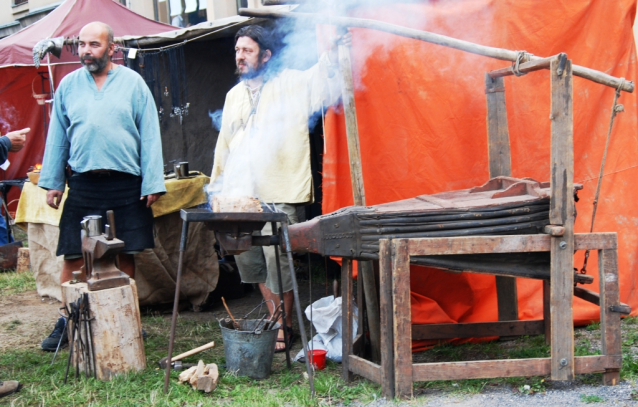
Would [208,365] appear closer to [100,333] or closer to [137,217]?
[100,333]

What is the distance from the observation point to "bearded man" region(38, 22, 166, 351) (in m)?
3.86

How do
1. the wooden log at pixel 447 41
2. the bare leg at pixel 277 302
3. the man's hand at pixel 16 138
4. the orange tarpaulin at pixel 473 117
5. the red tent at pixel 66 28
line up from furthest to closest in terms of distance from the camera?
1. the red tent at pixel 66 28
2. the bare leg at pixel 277 302
3. the orange tarpaulin at pixel 473 117
4. the man's hand at pixel 16 138
5. the wooden log at pixel 447 41

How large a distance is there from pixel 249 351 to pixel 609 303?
6.21ft

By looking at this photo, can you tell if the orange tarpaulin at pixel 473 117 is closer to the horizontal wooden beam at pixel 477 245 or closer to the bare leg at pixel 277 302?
the bare leg at pixel 277 302

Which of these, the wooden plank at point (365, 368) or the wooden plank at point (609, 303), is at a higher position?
the wooden plank at point (609, 303)

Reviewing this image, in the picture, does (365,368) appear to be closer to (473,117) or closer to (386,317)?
(386,317)

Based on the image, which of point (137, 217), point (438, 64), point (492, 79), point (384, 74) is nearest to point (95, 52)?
point (137, 217)

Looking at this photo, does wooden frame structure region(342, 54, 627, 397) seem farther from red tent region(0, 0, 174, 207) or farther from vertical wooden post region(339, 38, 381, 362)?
red tent region(0, 0, 174, 207)

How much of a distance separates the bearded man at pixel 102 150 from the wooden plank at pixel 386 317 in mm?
1687

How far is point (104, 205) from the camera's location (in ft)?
12.9

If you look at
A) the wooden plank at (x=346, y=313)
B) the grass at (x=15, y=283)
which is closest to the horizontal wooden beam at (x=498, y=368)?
the wooden plank at (x=346, y=313)

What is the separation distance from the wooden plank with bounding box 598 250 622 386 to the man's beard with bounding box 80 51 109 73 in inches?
122

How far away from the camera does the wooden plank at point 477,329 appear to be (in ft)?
12.5

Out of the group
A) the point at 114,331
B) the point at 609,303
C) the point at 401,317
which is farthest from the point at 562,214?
the point at 114,331
